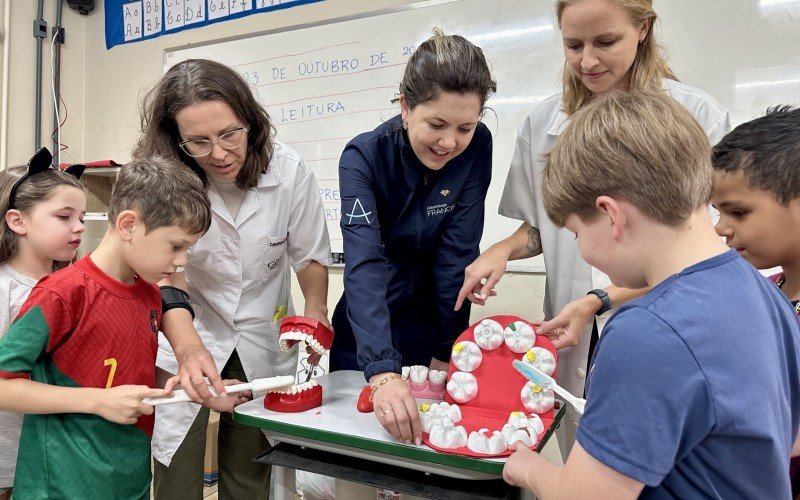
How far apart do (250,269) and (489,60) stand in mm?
1328

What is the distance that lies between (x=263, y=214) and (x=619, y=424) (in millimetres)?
1055

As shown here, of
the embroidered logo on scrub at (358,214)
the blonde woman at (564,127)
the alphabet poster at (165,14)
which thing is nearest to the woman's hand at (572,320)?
the blonde woman at (564,127)

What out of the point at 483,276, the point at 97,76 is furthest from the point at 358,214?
the point at 97,76

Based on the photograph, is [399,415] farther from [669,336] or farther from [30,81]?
[30,81]

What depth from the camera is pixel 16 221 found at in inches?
54.1

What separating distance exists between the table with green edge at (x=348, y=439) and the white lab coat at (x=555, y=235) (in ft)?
0.66

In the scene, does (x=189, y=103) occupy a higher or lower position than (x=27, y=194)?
higher

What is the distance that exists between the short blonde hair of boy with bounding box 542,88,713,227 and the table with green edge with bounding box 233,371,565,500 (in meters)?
0.43

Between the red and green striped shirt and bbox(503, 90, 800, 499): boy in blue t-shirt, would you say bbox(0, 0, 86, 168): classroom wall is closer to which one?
the red and green striped shirt

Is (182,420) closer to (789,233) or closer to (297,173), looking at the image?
(297,173)

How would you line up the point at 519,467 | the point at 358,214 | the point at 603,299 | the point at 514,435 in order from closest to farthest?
the point at 519,467, the point at 514,435, the point at 603,299, the point at 358,214

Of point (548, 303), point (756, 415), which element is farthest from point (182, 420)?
point (756, 415)

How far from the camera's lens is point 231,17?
273cm

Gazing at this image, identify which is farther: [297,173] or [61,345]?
[297,173]
